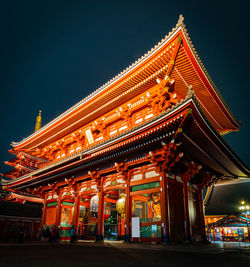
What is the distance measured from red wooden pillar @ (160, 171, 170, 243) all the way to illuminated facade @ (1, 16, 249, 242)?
50mm

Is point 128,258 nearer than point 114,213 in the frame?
Yes

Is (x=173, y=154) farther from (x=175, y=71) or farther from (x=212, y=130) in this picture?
(x=175, y=71)

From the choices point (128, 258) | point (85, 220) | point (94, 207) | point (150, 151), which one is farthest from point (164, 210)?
point (85, 220)

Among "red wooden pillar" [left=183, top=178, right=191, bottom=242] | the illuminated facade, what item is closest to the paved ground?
the illuminated facade

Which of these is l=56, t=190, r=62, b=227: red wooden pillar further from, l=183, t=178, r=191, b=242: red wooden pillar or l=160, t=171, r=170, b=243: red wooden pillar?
l=183, t=178, r=191, b=242: red wooden pillar

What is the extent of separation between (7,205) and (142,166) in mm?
16951

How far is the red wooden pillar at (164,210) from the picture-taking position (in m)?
11.0

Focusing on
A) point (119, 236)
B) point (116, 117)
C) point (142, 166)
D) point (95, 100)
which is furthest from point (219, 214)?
point (95, 100)

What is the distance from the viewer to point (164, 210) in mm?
11414

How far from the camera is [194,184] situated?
16.3 meters

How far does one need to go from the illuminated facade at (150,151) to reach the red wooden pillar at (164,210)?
0.05 meters

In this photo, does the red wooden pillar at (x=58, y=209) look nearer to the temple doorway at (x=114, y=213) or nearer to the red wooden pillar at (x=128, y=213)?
the temple doorway at (x=114, y=213)

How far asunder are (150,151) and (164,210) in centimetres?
335

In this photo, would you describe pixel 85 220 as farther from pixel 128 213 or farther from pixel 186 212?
pixel 186 212
